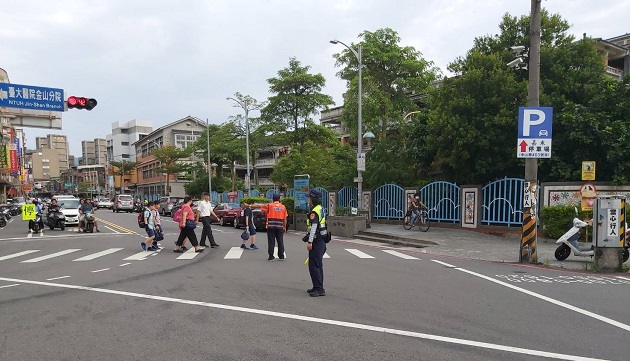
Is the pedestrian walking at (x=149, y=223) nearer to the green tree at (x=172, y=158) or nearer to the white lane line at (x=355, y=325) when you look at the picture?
the white lane line at (x=355, y=325)

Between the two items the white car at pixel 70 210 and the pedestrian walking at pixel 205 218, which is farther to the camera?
the white car at pixel 70 210

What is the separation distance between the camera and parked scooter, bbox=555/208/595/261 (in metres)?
10.7

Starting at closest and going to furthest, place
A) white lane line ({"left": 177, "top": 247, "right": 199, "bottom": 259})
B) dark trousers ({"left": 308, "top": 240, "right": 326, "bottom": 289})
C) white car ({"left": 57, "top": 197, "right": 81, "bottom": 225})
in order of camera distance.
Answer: dark trousers ({"left": 308, "top": 240, "right": 326, "bottom": 289}), white lane line ({"left": 177, "top": 247, "right": 199, "bottom": 259}), white car ({"left": 57, "top": 197, "right": 81, "bottom": 225})

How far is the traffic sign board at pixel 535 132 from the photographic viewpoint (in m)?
10.8

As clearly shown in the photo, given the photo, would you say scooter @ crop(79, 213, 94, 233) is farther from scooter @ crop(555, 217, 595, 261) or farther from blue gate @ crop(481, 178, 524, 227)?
scooter @ crop(555, 217, 595, 261)

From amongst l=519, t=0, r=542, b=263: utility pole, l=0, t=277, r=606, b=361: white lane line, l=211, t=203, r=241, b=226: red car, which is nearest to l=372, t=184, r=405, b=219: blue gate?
l=211, t=203, r=241, b=226: red car

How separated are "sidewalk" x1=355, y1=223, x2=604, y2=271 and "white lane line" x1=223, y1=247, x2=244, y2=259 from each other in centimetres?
572

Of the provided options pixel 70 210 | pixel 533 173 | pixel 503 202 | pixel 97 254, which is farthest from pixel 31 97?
pixel 503 202

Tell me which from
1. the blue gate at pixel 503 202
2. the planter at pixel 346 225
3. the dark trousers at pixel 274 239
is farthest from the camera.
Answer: the planter at pixel 346 225

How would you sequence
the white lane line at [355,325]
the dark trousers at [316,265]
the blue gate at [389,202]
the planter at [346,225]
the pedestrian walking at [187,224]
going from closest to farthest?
the white lane line at [355,325] < the dark trousers at [316,265] < the pedestrian walking at [187,224] < the planter at [346,225] < the blue gate at [389,202]

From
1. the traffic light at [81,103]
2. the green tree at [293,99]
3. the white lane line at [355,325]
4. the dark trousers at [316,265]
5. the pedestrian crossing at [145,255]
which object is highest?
the green tree at [293,99]

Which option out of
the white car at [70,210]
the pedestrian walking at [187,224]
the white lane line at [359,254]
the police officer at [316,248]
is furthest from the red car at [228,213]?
the police officer at [316,248]

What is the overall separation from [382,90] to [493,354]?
78.0ft

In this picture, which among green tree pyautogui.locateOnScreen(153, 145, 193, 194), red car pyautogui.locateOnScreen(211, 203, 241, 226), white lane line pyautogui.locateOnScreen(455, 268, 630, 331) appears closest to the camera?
white lane line pyautogui.locateOnScreen(455, 268, 630, 331)
